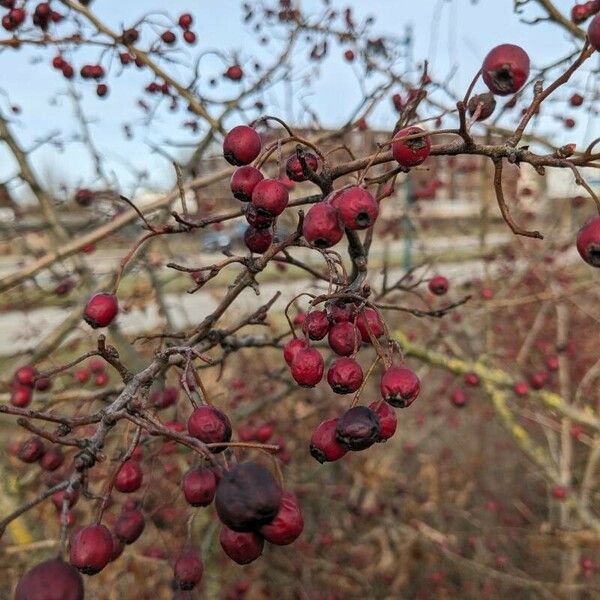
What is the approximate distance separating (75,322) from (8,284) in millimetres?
610

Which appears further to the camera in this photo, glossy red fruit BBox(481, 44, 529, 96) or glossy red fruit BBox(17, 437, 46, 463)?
glossy red fruit BBox(17, 437, 46, 463)

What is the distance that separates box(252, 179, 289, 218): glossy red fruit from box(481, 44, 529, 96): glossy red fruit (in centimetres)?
47

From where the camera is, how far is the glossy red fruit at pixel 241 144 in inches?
49.3

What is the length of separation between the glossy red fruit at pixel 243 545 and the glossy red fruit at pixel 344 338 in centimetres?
40

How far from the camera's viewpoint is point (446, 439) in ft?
23.4

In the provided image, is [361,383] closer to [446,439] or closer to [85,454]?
[85,454]

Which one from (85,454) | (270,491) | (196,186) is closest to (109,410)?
(85,454)

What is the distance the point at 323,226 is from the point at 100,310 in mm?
655

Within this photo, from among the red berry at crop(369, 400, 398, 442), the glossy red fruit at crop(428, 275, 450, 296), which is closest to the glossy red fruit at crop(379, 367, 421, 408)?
the red berry at crop(369, 400, 398, 442)

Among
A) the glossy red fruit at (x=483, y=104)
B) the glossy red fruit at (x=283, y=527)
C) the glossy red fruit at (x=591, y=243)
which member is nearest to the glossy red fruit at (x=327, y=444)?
the glossy red fruit at (x=283, y=527)

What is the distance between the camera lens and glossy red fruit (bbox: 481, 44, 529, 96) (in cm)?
108

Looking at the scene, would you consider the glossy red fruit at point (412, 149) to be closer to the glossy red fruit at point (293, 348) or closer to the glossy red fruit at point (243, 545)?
the glossy red fruit at point (293, 348)

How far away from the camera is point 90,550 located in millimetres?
1013

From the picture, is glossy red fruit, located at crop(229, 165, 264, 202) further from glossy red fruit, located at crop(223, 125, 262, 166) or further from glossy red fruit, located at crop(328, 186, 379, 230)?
glossy red fruit, located at crop(328, 186, 379, 230)
